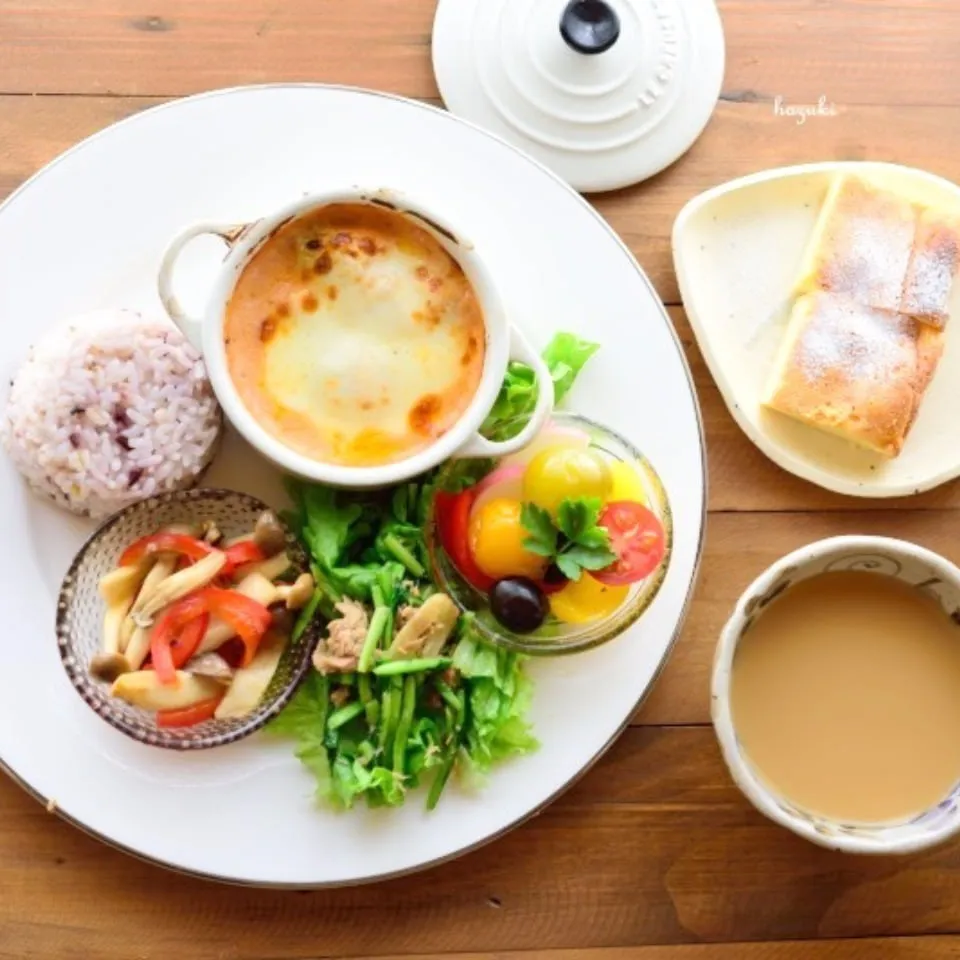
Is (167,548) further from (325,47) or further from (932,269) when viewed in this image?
(932,269)

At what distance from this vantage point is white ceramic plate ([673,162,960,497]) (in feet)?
5.01

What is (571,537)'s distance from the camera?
4.17 ft

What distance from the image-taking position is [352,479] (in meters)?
1.30

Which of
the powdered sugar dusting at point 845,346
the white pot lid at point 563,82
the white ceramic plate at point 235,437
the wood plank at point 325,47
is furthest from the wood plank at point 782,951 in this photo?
the wood plank at point 325,47

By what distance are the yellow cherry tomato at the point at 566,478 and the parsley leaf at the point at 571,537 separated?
24 mm

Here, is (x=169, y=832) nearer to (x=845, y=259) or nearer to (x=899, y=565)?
(x=899, y=565)

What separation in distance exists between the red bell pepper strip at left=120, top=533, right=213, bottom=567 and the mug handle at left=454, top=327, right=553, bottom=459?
271mm

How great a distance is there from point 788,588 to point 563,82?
61 cm

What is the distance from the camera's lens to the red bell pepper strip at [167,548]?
133 centimetres

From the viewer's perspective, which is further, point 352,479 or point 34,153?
point 34,153

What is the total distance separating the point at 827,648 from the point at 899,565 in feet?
0.39

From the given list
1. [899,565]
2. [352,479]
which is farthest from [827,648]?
[352,479]

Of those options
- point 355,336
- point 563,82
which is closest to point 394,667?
point 355,336

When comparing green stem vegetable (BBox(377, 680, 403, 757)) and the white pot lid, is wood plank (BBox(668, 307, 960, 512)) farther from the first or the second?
green stem vegetable (BBox(377, 680, 403, 757))
